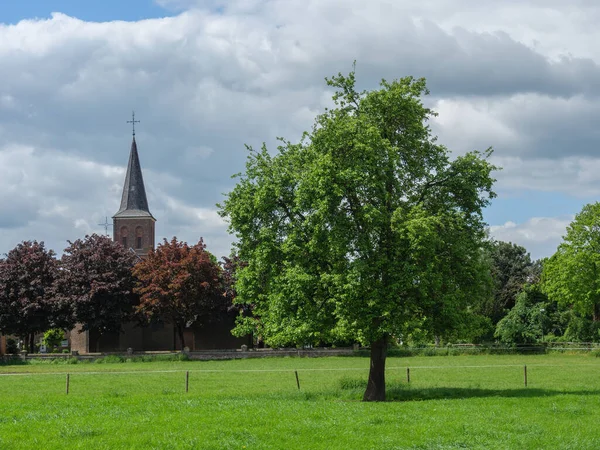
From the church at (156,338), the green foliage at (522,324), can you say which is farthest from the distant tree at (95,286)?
the green foliage at (522,324)

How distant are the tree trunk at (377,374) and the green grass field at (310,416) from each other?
0.86 m

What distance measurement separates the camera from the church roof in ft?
367

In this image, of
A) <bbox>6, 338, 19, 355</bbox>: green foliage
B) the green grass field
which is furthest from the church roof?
the green grass field

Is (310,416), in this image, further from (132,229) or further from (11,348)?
(132,229)

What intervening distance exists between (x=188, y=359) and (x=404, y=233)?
130 feet

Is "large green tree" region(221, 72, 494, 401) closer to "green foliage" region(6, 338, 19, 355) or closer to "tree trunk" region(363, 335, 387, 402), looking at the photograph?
"tree trunk" region(363, 335, 387, 402)

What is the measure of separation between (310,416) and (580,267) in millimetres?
52772

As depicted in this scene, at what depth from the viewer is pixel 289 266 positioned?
28344mm

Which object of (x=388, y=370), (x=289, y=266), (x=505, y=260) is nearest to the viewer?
(x=289, y=266)

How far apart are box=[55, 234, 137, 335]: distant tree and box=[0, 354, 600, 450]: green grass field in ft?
90.0

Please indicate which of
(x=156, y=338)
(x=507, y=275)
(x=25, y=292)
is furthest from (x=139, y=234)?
(x=507, y=275)

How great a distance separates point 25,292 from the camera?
6675cm

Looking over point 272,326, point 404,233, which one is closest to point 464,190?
point 404,233

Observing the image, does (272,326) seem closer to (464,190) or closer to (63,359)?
(464,190)
